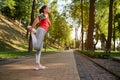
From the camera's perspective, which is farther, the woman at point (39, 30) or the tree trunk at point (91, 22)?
the tree trunk at point (91, 22)

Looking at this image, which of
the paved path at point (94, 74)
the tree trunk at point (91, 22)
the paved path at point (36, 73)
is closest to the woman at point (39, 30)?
the paved path at point (36, 73)

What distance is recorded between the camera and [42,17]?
396 inches

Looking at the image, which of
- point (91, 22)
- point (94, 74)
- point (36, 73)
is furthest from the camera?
point (91, 22)

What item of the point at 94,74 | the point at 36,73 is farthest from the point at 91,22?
the point at 36,73

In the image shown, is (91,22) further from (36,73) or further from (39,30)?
(36,73)

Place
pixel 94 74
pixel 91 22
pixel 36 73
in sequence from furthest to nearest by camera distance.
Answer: pixel 91 22 → pixel 94 74 → pixel 36 73

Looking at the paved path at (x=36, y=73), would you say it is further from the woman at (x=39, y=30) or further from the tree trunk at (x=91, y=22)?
the tree trunk at (x=91, y=22)

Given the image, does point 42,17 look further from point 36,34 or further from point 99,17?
point 99,17

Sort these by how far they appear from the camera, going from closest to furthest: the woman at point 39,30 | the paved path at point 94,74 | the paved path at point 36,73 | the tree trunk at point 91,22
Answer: the paved path at point 36,73 < the paved path at point 94,74 < the woman at point 39,30 < the tree trunk at point 91,22

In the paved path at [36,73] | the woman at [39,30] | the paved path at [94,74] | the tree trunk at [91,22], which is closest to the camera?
the paved path at [36,73]

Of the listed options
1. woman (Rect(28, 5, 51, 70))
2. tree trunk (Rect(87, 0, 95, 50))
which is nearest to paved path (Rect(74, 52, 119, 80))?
woman (Rect(28, 5, 51, 70))

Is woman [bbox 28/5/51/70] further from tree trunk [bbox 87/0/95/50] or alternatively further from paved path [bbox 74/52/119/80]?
tree trunk [bbox 87/0/95/50]

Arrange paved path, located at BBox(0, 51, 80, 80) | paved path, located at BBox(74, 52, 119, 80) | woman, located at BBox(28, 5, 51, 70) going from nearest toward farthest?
paved path, located at BBox(0, 51, 80, 80)
paved path, located at BBox(74, 52, 119, 80)
woman, located at BBox(28, 5, 51, 70)

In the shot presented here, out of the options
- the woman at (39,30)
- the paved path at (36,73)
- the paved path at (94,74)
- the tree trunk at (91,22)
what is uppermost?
the tree trunk at (91,22)
